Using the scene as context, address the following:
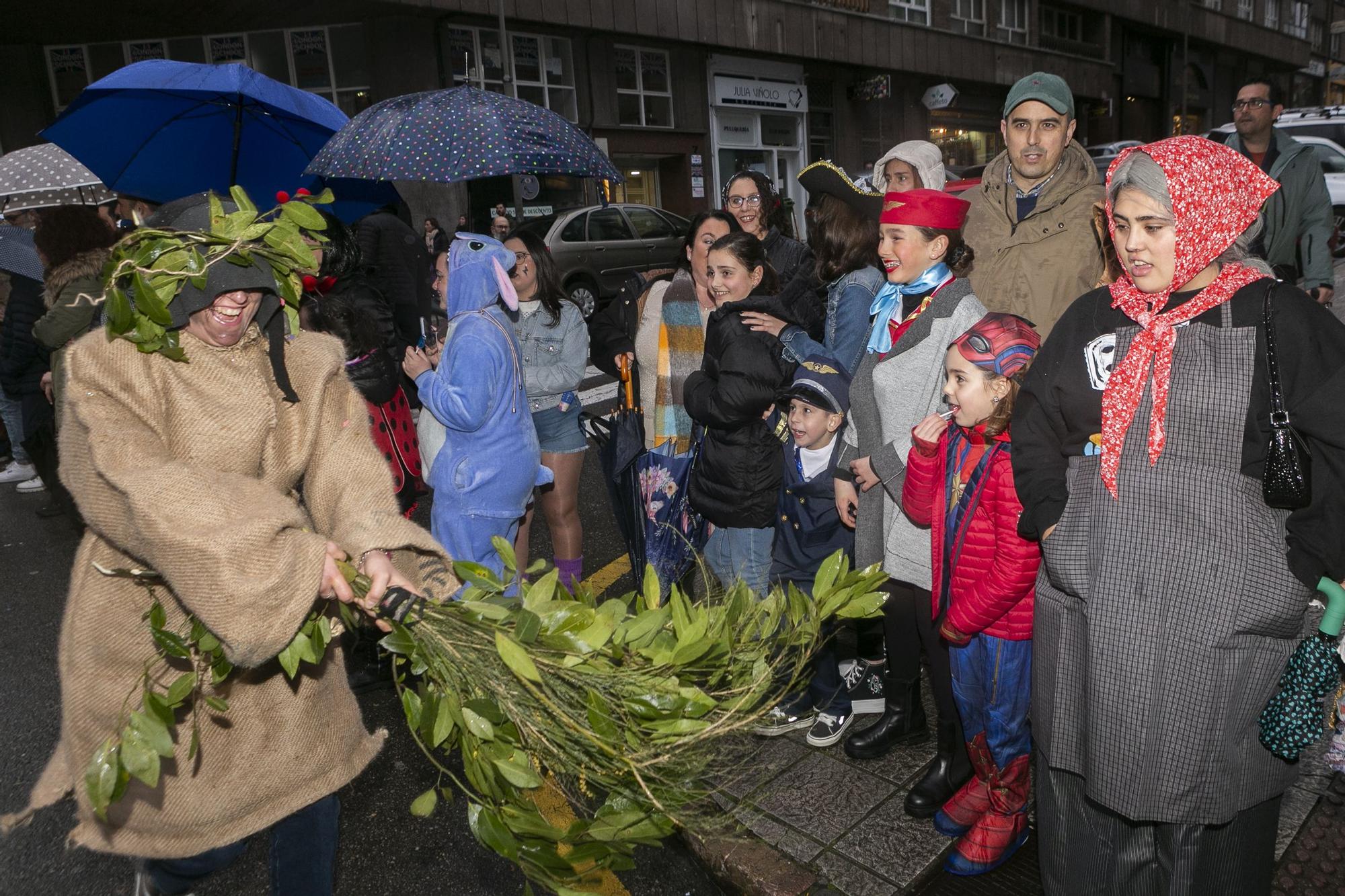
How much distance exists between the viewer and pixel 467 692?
1.98 m

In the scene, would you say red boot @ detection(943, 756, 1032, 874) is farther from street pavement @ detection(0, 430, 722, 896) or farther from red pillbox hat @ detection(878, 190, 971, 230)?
red pillbox hat @ detection(878, 190, 971, 230)

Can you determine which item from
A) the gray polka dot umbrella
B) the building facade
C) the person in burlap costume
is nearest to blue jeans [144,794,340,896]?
the person in burlap costume

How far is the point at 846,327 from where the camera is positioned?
12.2 feet

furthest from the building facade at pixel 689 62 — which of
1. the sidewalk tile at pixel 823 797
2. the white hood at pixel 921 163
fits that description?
the sidewalk tile at pixel 823 797

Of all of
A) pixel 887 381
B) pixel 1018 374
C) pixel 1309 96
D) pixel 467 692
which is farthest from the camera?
pixel 1309 96

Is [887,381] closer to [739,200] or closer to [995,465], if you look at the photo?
[995,465]

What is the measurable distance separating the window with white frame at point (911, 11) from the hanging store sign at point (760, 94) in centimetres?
413

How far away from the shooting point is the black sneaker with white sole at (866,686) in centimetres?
365

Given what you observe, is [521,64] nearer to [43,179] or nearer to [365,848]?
[43,179]

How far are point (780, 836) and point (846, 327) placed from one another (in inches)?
76.8

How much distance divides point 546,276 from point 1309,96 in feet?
195

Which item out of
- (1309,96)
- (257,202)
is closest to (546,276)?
(257,202)

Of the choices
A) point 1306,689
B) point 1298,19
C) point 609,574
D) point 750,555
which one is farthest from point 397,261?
point 1298,19

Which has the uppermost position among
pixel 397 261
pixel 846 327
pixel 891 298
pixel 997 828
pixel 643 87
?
pixel 643 87
